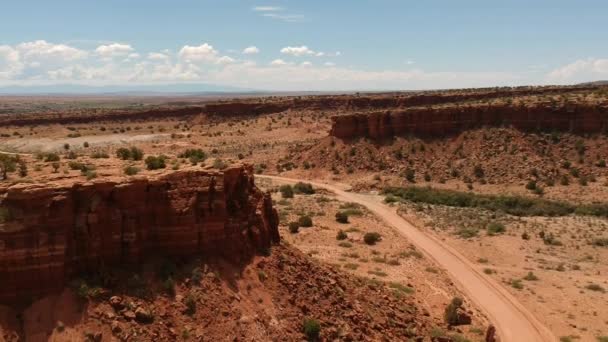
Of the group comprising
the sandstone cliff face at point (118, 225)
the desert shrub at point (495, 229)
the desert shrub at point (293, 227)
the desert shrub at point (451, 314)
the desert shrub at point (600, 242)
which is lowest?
the desert shrub at point (600, 242)

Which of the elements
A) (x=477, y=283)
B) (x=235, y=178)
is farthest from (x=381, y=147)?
(x=235, y=178)

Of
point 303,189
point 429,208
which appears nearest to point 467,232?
point 429,208

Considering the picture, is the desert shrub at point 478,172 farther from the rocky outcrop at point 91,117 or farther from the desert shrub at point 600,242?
the rocky outcrop at point 91,117

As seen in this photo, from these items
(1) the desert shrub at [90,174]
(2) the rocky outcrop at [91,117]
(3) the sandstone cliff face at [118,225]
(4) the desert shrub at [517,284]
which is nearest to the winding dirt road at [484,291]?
(4) the desert shrub at [517,284]

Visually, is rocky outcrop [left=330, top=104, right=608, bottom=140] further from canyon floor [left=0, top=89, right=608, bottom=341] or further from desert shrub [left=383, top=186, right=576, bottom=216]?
desert shrub [left=383, top=186, right=576, bottom=216]

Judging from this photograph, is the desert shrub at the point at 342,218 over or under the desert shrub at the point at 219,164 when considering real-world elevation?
under

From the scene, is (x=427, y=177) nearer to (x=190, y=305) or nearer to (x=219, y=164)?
(x=219, y=164)
